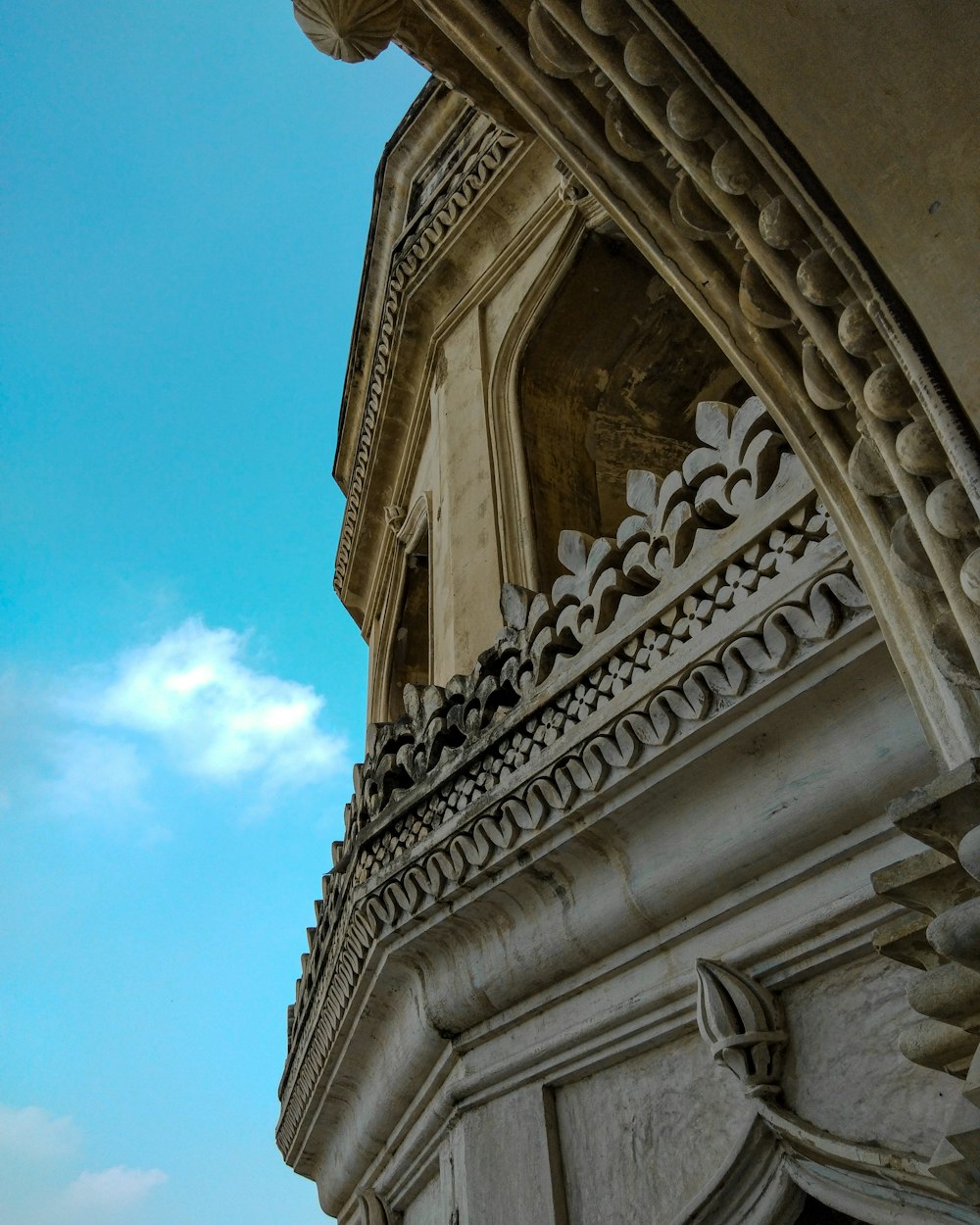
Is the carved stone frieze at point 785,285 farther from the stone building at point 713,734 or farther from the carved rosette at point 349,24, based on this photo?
the carved rosette at point 349,24

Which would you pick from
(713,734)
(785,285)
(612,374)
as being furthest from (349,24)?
(612,374)

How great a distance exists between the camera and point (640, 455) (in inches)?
194

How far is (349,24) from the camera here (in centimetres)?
256

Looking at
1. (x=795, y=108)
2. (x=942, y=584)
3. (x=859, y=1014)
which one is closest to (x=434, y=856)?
(x=859, y=1014)

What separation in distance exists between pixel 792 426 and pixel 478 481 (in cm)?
282

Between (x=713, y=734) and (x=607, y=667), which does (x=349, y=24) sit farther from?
(x=713, y=734)

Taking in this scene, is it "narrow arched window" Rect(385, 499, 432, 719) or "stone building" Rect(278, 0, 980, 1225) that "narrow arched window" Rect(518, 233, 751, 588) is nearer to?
"stone building" Rect(278, 0, 980, 1225)

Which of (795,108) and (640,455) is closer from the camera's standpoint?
(795,108)

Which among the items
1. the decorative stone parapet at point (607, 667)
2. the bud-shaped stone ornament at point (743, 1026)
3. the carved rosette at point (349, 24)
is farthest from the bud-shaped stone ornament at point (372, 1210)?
the carved rosette at point (349, 24)

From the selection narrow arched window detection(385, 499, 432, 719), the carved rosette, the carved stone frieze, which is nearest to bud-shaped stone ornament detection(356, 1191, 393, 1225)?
narrow arched window detection(385, 499, 432, 719)

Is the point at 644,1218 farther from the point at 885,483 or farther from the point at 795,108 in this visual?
the point at 795,108

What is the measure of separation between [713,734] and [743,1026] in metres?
0.57

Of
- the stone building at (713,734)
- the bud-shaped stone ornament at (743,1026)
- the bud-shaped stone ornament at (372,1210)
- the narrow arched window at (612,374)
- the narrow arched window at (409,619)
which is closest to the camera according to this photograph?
the stone building at (713,734)

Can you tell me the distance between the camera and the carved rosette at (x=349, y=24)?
8.04 feet
